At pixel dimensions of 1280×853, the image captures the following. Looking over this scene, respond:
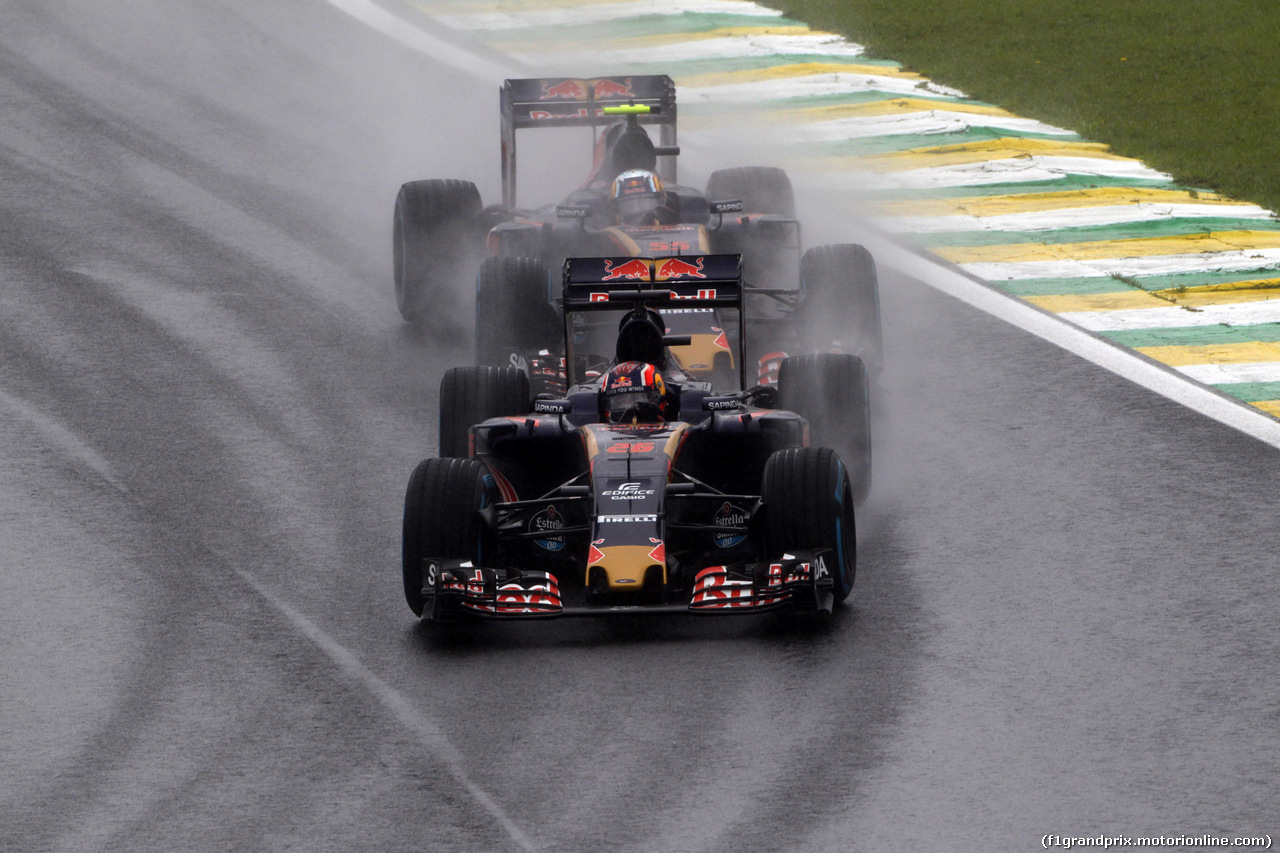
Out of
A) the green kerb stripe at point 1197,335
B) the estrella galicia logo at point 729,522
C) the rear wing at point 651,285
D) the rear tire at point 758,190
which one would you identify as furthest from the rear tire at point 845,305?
the estrella galicia logo at point 729,522

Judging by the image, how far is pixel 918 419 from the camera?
12266 mm

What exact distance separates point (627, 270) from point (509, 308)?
1501 millimetres

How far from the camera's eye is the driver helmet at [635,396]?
33.4 ft

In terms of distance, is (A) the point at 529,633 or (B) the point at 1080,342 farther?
(B) the point at 1080,342

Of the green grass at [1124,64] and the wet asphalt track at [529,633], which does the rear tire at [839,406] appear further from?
the green grass at [1124,64]

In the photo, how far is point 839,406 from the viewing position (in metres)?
10.6

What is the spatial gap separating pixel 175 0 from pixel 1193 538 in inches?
665

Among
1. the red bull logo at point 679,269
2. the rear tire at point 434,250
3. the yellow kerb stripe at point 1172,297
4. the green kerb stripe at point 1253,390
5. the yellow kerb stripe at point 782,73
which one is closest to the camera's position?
the red bull logo at point 679,269

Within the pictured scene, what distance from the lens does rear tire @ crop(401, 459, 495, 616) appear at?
361 inches

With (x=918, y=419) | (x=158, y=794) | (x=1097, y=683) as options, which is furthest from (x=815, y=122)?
(x=158, y=794)

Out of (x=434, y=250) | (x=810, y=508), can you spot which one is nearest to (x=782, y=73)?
(x=434, y=250)

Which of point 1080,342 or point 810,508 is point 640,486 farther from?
point 1080,342

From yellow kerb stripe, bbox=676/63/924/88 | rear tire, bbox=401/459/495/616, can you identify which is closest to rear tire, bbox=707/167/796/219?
yellow kerb stripe, bbox=676/63/924/88

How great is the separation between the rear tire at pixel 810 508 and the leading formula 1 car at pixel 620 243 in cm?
255
